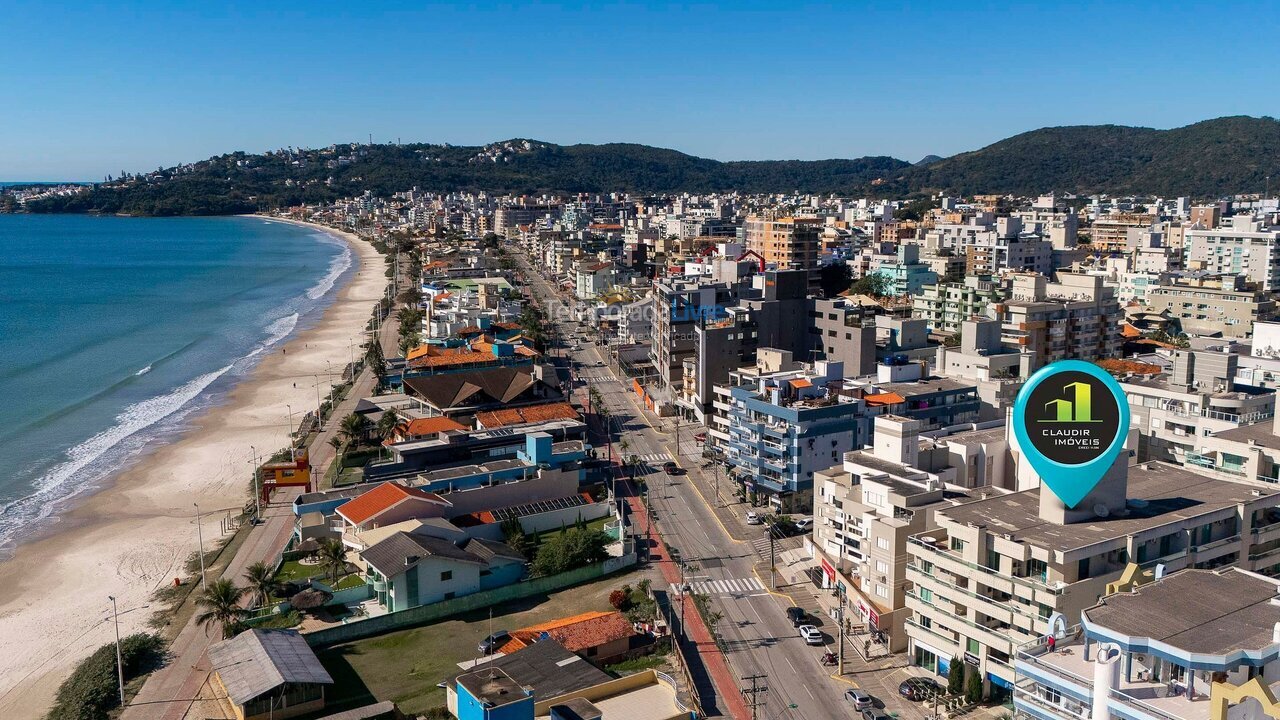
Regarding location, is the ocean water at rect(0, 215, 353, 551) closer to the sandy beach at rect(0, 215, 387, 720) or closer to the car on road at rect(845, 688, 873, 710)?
the sandy beach at rect(0, 215, 387, 720)

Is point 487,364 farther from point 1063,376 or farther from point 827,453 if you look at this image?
point 1063,376

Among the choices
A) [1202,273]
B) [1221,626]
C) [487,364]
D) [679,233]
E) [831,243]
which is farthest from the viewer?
[679,233]

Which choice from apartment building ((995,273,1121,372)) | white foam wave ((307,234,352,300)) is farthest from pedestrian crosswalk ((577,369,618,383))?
white foam wave ((307,234,352,300))

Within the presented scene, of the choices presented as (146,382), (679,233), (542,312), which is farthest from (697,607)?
(679,233)

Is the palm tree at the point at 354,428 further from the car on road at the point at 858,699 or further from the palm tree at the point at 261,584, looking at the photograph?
the car on road at the point at 858,699

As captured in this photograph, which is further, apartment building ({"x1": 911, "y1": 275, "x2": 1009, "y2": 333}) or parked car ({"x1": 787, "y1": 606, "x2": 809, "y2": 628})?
apartment building ({"x1": 911, "y1": 275, "x2": 1009, "y2": 333})
